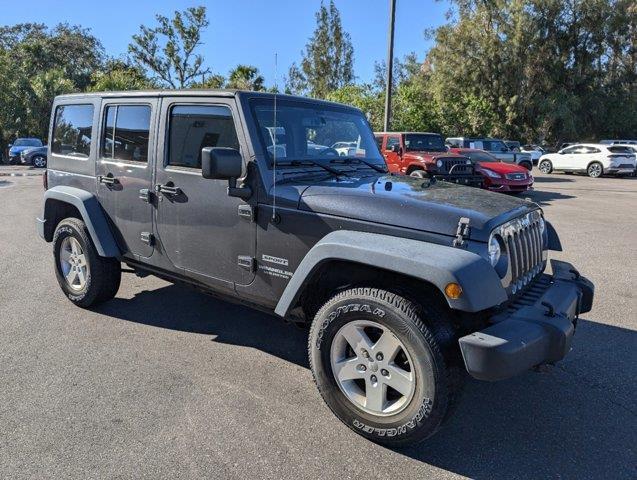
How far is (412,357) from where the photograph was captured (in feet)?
8.99

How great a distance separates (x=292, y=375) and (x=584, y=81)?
39088 mm

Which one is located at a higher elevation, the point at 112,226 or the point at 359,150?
the point at 359,150

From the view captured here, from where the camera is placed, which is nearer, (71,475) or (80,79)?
(71,475)

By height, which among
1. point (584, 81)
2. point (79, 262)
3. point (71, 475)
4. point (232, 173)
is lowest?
point (71, 475)

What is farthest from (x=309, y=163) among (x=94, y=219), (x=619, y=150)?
(x=619, y=150)

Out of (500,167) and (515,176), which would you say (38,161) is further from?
(515,176)

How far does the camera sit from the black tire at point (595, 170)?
2400 cm

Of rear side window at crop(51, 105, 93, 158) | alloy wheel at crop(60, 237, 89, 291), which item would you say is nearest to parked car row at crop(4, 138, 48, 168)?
rear side window at crop(51, 105, 93, 158)

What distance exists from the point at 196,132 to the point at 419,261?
6.67 ft

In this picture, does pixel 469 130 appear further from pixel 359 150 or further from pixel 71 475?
pixel 71 475

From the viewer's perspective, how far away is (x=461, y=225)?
9.12ft

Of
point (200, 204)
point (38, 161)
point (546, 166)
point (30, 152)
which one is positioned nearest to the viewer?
point (200, 204)

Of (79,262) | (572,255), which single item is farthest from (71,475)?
(572,255)

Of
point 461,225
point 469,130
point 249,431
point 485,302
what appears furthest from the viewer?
point 469,130
